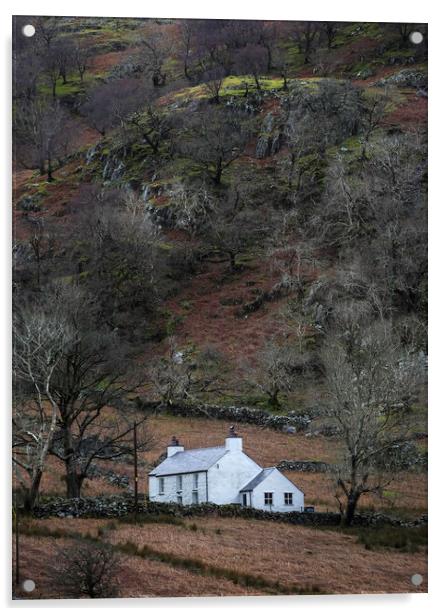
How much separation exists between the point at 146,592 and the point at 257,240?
10.5 metres

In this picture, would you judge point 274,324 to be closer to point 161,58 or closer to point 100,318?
point 100,318

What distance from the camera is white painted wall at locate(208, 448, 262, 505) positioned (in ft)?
47.7

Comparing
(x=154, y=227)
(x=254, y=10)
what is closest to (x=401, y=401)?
(x=254, y=10)

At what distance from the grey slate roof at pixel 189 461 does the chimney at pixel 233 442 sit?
0.12m

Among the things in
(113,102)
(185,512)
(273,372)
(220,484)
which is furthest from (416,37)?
(113,102)

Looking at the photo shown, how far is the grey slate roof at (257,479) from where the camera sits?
14.6 m

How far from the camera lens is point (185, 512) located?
1416 centimetres

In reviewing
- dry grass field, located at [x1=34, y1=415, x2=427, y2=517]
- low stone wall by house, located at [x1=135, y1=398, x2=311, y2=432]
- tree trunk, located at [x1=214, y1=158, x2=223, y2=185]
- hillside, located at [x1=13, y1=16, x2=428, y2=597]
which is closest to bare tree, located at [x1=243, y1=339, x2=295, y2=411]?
hillside, located at [x1=13, y1=16, x2=428, y2=597]

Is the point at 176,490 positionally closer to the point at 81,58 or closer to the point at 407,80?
the point at 407,80

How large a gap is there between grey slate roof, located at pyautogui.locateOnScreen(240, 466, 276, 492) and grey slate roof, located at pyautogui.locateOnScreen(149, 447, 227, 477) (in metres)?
0.64

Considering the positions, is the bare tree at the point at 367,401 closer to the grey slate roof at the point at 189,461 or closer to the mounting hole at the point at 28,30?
the grey slate roof at the point at 189,461

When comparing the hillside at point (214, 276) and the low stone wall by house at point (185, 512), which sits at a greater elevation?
the hillside at point (214, 276)

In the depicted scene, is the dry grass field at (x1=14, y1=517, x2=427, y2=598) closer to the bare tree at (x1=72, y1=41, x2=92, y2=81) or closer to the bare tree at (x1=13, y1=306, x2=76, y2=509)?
the bare tree at (x1=13, y1=306, x2=76, y2=509)

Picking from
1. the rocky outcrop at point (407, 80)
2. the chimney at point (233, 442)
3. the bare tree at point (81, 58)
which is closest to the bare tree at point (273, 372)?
the chimney at point (233, 442)
